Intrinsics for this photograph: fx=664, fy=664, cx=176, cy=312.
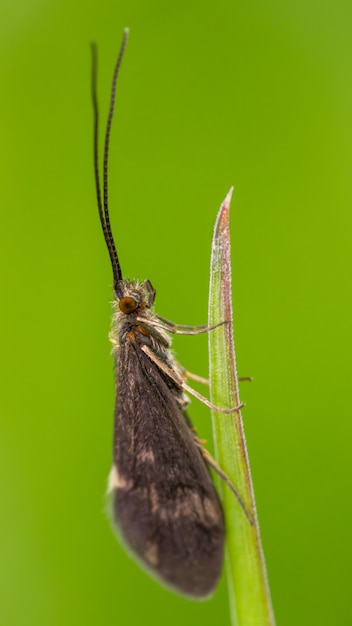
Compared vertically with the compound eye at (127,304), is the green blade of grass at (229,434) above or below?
below

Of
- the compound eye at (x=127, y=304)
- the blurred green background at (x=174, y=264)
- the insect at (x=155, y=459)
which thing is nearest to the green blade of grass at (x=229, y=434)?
the insect at (x=155, y=459)

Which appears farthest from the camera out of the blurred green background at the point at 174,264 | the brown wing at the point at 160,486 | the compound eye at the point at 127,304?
the blurred green background at the point at 174,264

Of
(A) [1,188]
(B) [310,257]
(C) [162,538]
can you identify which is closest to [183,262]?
(B) [310,257]

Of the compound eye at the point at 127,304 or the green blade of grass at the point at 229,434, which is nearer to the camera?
the green blade of grass at the point at 229,434

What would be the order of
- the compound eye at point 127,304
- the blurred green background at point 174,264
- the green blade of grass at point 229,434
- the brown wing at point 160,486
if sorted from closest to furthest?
the green blade of grass at point 229,434 < the brown wing at point 160,486 < the compound eye at point 127,304 < the blurred green background at point 174,264

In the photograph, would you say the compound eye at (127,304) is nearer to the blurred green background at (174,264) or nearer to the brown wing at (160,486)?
the brown wing at (160,486)

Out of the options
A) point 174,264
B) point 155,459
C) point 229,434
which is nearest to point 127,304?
point 155,459

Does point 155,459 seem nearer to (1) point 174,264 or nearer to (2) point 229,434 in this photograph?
(2) point 229,434
